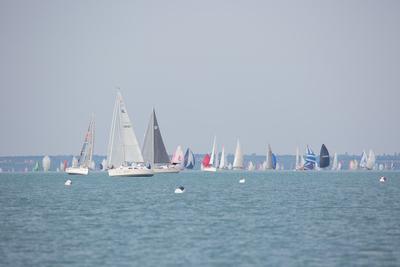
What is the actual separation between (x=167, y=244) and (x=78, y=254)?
5.55 metres

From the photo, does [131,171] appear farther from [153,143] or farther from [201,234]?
[201,234]

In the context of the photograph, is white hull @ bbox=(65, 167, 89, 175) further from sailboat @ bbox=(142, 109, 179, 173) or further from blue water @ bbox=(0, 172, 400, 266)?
blue water @ bbox=(0, 172, 400, 266)

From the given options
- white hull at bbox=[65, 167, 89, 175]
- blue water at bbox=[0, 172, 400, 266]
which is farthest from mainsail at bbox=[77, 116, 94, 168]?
blue water at bbox=[0, 172, 400, 266]

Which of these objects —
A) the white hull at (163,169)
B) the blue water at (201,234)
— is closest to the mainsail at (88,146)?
the white hull at (163,169)

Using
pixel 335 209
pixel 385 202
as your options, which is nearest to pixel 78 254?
pixel 335 209

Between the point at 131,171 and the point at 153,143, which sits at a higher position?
the point at 153,143

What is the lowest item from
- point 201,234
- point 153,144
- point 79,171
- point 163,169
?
point 201,234

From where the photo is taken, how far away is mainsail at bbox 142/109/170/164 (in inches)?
5773

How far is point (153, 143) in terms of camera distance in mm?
146500

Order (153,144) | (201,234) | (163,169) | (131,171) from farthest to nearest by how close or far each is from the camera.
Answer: (163,169) → (153,144) → (131,171) → (201,234)

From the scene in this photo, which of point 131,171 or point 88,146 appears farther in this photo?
point 88,146

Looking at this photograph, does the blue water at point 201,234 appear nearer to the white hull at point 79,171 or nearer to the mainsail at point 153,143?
the mainsail at point 153,143

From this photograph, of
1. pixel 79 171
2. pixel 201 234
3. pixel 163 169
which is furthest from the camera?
pixel 79 171

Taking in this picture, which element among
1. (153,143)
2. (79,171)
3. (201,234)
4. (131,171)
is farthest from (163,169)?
(201,234)
